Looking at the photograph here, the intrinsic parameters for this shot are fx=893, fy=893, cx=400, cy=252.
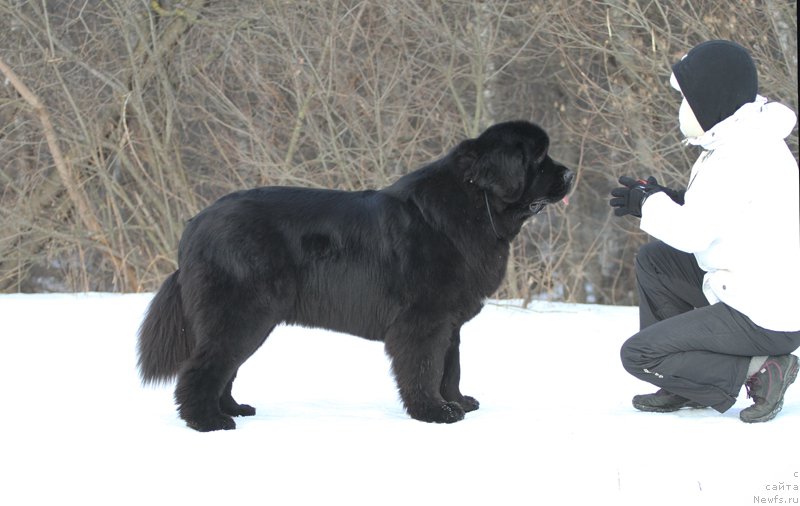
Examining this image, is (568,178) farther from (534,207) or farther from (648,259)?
(648,259)

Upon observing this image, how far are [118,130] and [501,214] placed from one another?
6.90 m

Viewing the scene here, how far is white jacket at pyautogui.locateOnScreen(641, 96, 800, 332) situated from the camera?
364 cm

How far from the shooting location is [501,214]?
4.30 metres

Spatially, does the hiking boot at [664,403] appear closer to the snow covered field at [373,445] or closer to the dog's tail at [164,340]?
the snow covered field at [373,445]

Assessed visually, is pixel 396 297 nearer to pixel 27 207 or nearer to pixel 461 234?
pixel 461 234

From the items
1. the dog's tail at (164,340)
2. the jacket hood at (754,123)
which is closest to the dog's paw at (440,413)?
the dog's tail at (164,340)

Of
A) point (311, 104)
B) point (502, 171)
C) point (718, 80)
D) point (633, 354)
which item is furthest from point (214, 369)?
point (311, 104)

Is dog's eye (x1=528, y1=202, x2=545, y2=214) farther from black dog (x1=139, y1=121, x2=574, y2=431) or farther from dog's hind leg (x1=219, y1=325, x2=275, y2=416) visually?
dog's hind leg (x1=219, y1=325, x2=275, y2=416)

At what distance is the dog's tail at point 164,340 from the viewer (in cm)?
415

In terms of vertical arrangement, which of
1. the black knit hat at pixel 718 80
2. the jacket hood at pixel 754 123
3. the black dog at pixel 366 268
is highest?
the black knit hat at pixel 718 80

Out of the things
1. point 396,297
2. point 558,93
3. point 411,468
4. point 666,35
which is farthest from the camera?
point 558,93

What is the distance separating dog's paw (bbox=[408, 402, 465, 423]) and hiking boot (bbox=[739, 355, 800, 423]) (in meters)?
1.22

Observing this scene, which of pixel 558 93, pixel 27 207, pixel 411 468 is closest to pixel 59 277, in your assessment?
pixel 27 207

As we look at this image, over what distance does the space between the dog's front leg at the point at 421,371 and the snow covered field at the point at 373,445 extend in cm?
9
